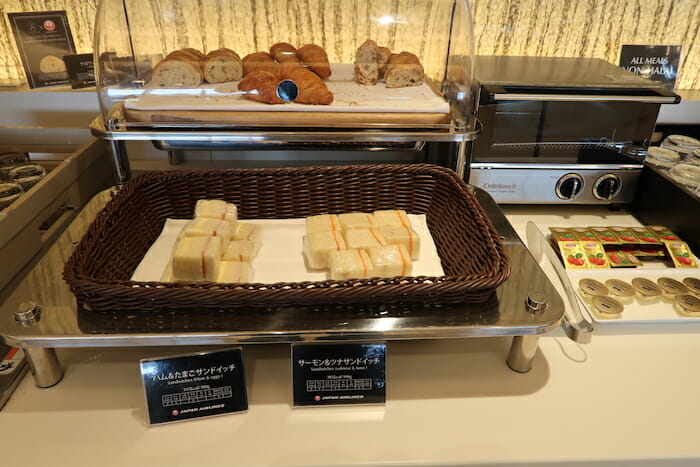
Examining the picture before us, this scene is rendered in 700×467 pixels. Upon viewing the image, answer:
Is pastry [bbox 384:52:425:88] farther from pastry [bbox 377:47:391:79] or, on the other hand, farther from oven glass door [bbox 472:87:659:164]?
oven glass door [bbox 472:87:659:164]

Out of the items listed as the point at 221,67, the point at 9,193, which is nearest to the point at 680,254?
the point at 221,67

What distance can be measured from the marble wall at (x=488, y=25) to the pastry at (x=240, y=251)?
1.76ft

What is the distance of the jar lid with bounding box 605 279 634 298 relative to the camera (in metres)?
0.92

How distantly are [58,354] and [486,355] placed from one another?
2.36 feet

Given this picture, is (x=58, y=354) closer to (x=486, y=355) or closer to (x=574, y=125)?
(x=486, y=355)

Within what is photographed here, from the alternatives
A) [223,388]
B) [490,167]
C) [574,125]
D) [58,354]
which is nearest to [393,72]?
[490,167]

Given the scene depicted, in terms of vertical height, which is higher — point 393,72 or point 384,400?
point 393,72

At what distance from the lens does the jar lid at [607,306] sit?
2.88 ft

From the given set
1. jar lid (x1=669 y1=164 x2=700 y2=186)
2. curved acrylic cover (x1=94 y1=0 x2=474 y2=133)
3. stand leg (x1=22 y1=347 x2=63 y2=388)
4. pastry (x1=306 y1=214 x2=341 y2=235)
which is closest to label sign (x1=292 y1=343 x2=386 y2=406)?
pastry (x1=306 y1=214 x2=341 y2=235)

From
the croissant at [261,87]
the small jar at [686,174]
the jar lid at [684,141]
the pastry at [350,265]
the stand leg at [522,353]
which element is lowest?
the stand leg at [522,353]

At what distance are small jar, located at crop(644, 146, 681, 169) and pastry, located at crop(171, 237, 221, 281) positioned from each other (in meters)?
1.08

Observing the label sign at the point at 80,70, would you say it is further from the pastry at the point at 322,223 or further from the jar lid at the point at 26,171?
the pastry at the point at 322,223

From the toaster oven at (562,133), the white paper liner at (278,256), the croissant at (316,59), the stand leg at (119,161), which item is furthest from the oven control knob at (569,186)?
the stand leg at (119,161)

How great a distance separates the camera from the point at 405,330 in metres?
0.69
